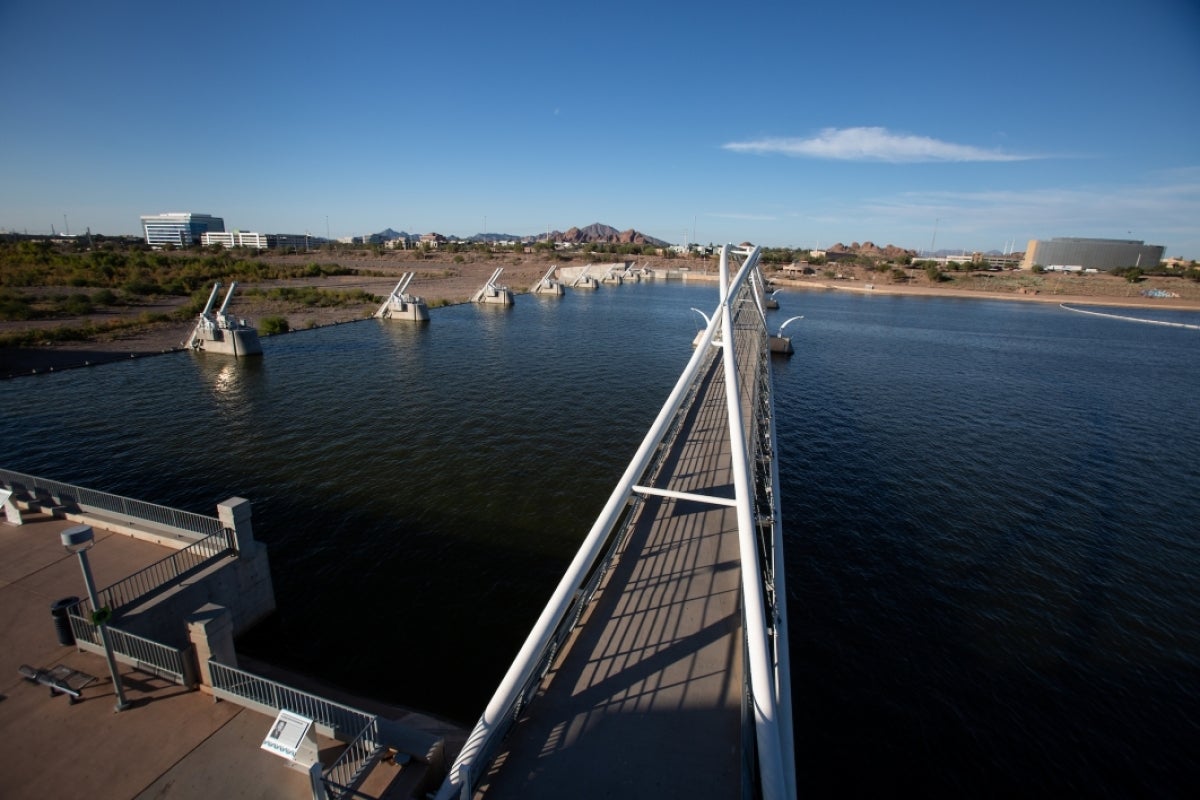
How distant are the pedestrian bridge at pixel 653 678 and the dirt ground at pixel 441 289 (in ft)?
168

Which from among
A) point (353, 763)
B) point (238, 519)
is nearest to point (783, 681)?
point (353, 763)

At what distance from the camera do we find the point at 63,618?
11.3m

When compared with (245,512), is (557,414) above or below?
below

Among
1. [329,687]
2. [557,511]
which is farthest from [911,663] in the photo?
[329,687]

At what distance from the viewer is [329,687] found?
13539 mm

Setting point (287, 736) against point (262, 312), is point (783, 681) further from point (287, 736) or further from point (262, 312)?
point (262, 312)

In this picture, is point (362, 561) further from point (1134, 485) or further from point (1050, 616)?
point (1134, 485)

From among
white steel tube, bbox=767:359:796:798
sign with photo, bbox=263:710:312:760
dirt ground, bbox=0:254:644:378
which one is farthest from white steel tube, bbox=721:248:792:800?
dirt ground, bbox=0:254:644:378

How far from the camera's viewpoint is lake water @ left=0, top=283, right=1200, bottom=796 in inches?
543

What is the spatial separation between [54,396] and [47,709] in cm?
3629

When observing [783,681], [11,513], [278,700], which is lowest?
[278,700]

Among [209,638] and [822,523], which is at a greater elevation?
[209,638]

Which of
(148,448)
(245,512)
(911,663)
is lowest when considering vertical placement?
(911,663)

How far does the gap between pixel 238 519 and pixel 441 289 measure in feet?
325
